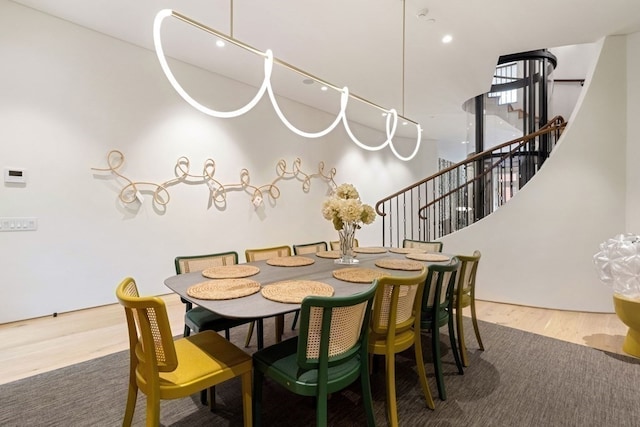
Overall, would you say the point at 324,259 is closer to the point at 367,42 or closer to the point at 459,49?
the point at 367,42

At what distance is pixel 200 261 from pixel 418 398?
1872mm

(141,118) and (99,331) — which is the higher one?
(141,118)

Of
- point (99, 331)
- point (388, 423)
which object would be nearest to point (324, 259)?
point (388, 423)

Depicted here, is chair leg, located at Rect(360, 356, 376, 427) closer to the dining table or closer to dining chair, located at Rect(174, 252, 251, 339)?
the dining table

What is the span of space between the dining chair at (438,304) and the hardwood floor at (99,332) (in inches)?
34.4

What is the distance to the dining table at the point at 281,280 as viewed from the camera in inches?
55.5

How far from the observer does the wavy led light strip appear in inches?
142

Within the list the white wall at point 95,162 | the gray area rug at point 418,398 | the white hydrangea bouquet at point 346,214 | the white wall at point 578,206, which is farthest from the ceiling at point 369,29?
the gray area rug at point 418,398

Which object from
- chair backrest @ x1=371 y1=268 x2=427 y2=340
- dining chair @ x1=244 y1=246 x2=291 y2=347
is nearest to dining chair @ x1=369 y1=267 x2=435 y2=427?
chair backrest @ x1=371 y1=268 x2=427 y2=340

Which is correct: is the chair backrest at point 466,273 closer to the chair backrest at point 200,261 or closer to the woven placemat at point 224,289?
the woven placemat at point 224,289

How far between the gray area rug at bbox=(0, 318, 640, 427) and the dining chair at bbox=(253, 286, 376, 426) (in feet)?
1.47

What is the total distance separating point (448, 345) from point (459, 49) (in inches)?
130

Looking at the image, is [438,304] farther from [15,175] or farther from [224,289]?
[15,175]

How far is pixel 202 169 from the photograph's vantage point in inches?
169
